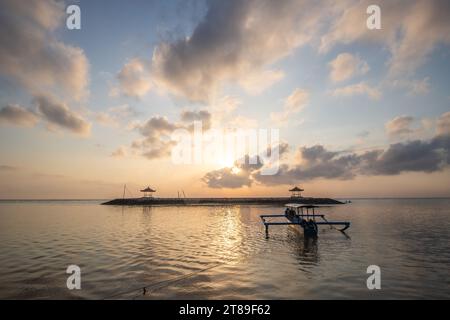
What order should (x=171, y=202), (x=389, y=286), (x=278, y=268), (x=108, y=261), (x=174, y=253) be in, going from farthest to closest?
(x=171, y=202), (x=174, y=253), (x=108, y=261), (x=278, y=268), (x=389, y=286)

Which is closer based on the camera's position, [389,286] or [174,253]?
[389,286]

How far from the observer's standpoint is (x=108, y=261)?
18438mm

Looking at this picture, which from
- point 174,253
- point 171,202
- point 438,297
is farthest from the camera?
point 171,202

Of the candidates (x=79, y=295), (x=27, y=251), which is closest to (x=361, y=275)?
(x=79, y=295)

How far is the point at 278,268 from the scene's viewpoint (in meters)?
16.5
